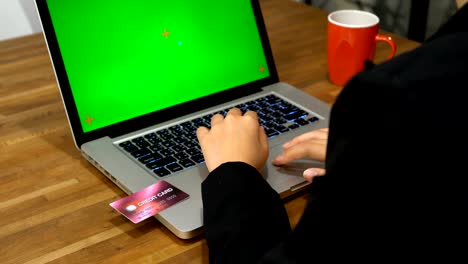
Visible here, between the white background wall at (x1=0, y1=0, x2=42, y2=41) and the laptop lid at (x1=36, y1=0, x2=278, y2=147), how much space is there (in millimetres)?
1247

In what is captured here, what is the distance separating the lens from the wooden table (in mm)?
794

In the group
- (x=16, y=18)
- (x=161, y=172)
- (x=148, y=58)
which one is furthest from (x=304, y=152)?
(x=16, y=18)

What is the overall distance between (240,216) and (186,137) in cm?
32

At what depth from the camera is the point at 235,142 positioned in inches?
33.4

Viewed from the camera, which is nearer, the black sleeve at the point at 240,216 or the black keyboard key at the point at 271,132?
the black sleeve at the point at 240,216

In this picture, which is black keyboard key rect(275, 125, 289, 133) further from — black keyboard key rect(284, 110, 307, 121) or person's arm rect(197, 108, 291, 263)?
person's arm rect(197, 108, 291, 263)

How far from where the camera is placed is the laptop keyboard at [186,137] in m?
0.93

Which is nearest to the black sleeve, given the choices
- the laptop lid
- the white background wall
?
the laptop lid

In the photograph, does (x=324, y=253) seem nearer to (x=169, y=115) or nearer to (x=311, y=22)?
(x=169, y=115)

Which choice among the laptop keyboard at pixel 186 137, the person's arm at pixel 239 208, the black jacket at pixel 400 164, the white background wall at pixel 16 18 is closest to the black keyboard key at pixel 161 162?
the laptop keyboard at pixel 186 137

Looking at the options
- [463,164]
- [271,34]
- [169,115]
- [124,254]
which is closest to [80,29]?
[169,115]

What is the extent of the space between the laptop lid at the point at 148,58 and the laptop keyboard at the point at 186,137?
49 millimetres

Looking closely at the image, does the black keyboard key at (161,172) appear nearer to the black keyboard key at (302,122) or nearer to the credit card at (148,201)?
the credit card at (148,201)

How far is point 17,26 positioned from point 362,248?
199 cm
